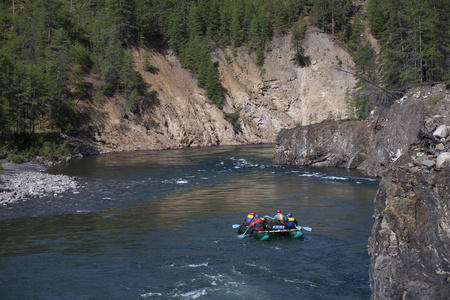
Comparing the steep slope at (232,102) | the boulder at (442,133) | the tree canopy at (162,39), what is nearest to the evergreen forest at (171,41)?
the tree canopy at (162,39)

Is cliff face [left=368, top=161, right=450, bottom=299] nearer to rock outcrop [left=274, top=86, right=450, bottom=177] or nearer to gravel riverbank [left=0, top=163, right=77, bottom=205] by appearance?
rock outcrop [left=274, top=86, right=450, bottom=177]

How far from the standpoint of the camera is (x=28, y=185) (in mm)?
29188

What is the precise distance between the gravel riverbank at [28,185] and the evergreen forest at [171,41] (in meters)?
16.4

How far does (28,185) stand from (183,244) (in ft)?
56.4

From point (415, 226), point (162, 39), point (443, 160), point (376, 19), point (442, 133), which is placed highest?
point (376, 19)

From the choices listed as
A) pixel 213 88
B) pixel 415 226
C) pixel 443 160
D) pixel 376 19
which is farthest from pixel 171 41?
pixel 415 226

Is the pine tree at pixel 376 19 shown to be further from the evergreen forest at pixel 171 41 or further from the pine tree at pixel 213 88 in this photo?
the pine tree at pixel 213 88

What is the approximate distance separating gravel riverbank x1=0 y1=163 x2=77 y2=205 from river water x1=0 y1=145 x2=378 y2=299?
4.12ft

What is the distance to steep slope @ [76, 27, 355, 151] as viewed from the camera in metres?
69.1

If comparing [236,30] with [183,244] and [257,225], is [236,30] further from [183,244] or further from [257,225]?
[183,244]

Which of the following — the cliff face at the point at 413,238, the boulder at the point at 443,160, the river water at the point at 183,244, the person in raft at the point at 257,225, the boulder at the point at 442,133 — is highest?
the boulder at the point at 442,133

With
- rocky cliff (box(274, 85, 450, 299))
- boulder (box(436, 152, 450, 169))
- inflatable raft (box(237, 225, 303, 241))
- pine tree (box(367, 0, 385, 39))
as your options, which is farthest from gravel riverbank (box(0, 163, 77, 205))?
pine tree (box(367, 0, 385, 39))

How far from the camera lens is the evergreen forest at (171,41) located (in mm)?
43750

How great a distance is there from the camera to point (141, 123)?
7162 centimetres
